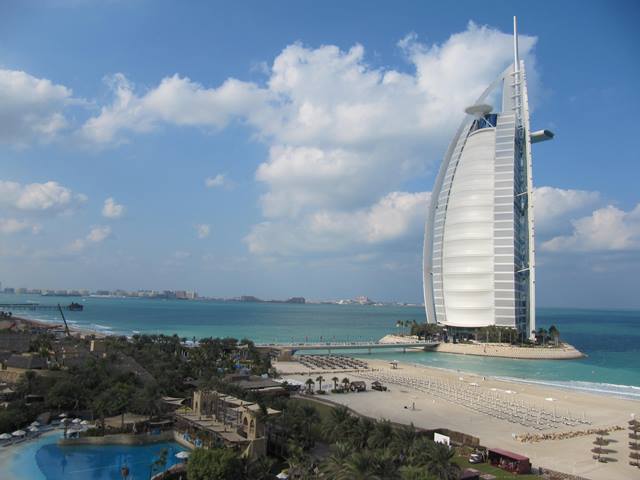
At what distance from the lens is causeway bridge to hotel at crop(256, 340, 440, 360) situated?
71.5m

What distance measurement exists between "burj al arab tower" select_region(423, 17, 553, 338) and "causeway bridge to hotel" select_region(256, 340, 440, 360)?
7681 mm

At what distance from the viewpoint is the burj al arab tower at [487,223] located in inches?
3354

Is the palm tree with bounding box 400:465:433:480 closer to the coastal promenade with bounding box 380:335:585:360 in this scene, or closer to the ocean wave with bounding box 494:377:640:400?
the ocean wave with bounding box 494:377:640:400

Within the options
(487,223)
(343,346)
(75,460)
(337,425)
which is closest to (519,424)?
(337,425)

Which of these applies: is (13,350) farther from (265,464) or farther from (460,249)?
(460,249)

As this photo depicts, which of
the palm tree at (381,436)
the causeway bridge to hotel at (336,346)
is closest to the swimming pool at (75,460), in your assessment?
the palm tree at (381,436)

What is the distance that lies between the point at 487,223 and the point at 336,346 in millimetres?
31993

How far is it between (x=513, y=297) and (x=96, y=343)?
60609mm

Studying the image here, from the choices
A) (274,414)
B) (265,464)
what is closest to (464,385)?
(274,414)

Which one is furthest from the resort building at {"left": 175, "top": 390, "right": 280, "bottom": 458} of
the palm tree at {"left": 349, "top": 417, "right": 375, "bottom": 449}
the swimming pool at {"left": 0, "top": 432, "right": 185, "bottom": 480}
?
the palm tree at {"left": 349, "top": 417, "right": 375, "bottom": 449}

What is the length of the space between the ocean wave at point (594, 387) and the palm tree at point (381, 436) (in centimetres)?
3293

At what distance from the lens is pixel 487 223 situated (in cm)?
8762

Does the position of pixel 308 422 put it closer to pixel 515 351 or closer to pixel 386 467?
pixel 386 467

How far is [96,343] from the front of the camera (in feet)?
168
